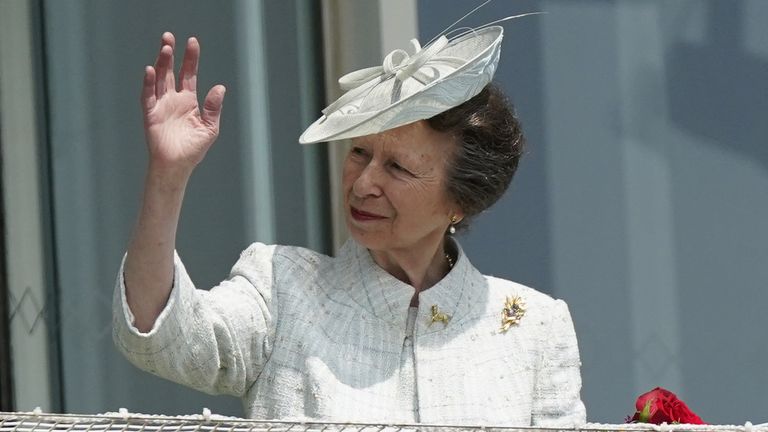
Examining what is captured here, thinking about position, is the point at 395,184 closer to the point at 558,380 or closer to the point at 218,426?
the point at 558,380

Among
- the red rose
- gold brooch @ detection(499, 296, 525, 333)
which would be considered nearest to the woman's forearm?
gold brooch @ detection(499, 296, 525, 333)

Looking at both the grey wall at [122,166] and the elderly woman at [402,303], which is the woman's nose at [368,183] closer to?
the elderly woman at [402,303]

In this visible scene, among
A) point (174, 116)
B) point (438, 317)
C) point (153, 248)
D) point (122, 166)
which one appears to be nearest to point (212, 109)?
point (174, 116)

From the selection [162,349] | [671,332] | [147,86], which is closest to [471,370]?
[162,349]

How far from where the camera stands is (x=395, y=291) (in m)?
2.81

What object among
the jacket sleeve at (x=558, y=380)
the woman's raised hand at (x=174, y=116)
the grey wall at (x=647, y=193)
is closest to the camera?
the woman's raised hand at (x=174, y=116)

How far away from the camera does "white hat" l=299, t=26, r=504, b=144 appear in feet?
8.92

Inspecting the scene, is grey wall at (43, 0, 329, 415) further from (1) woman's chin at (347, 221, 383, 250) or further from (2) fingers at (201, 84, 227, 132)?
(2) fingers at (201, 84, 227, 132)

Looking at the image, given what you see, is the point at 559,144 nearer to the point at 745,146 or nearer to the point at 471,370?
the point at 745,146

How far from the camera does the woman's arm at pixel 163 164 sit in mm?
2340

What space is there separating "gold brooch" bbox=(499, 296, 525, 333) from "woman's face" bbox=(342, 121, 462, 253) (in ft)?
0.65

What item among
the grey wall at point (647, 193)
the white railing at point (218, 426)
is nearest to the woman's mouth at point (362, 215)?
the white railing at point (218, 426)

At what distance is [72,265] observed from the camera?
144 inches

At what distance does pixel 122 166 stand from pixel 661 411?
1.56m
